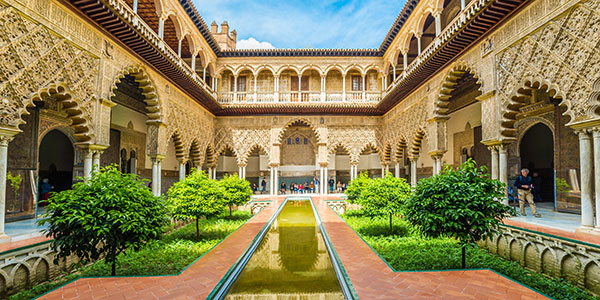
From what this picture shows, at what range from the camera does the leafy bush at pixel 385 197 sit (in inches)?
294

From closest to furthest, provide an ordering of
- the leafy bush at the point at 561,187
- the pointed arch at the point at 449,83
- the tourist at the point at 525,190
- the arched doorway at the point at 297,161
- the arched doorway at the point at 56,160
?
1. the tourist at the point at 525,190
2. the leafy bush at the point at 561,187
3. the pointed arch at the point at 449,83
4. the arched doorway at the point at 56,160
5. the arched doorway at the point at 297,161

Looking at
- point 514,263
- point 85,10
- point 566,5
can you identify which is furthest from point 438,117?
point 85,10

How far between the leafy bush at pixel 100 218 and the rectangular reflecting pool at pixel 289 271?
159 centimetres

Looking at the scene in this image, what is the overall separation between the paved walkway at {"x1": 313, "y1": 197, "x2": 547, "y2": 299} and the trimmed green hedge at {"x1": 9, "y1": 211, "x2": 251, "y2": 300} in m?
2.79

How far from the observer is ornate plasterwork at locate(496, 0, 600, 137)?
17.4 ft

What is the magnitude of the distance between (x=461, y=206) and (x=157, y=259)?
17.1 feet

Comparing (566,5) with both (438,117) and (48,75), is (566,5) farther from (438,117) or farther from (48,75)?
(48,75)

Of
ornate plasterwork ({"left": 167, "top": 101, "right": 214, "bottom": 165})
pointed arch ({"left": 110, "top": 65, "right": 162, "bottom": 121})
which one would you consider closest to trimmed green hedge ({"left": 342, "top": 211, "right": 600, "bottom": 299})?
pointed arch ({"left": 110, "top": 65, "right": 162, "bottom": 121})

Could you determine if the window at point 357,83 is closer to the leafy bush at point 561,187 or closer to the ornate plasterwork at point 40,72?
the leafy bush at point 561,187

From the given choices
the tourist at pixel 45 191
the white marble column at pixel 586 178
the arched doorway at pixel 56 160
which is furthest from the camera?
the arched doorway at pixel 56 160

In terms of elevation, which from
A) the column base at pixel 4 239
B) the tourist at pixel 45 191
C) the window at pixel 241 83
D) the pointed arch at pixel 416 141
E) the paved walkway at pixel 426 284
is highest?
the window at pixel 241 83

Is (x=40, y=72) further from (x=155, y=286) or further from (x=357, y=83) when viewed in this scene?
(x=357, y=83)

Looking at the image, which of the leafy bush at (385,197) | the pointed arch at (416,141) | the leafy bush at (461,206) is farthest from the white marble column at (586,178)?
the pointed arch at (416,141)

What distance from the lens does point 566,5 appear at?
5730 millimetres
